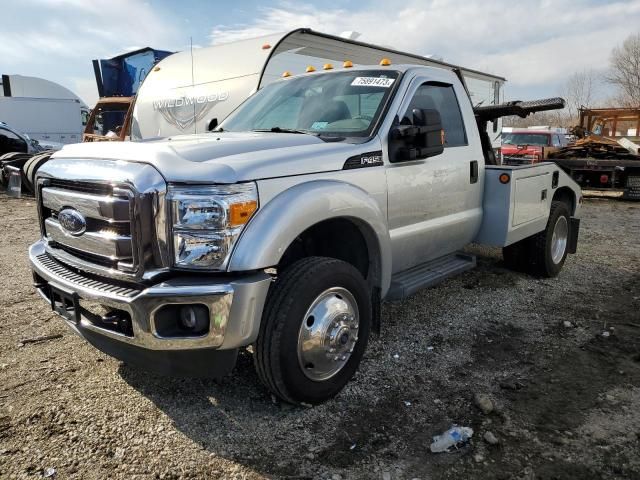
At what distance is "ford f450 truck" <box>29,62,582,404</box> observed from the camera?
2400mm

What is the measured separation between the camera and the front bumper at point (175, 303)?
2.33 metres

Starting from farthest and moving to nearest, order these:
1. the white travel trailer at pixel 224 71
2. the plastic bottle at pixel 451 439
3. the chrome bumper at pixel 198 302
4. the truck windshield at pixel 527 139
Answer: the truck windshield at pixel 527 139
the white travel trailer at pixel 224 71
the plastic bottle at pixel 451 439
the chrome bumper at pixel 198 302

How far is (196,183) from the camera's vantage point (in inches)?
95.0

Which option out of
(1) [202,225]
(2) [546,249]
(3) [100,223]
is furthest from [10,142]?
(1) [202,225]

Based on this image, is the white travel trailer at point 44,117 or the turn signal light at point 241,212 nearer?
the turn signal light at point 241,212

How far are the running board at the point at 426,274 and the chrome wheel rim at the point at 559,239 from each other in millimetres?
1660

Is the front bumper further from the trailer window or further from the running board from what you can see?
the trailer window

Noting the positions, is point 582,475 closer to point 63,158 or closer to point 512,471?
point 512,471

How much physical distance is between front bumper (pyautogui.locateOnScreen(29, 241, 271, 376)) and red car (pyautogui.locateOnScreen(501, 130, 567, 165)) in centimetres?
1268

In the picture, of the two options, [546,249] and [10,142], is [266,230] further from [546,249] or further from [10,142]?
[10,142]

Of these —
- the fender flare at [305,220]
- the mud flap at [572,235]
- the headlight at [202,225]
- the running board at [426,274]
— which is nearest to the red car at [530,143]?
the mud flap at [572,235]

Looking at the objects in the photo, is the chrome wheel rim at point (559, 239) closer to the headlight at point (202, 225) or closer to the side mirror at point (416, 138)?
the side mirror at point (416, 138)

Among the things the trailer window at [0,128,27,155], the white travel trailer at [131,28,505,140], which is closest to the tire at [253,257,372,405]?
the white travel trailer at [131,28,505,140]

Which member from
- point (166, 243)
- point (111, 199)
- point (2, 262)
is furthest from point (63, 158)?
point (2, 262)
